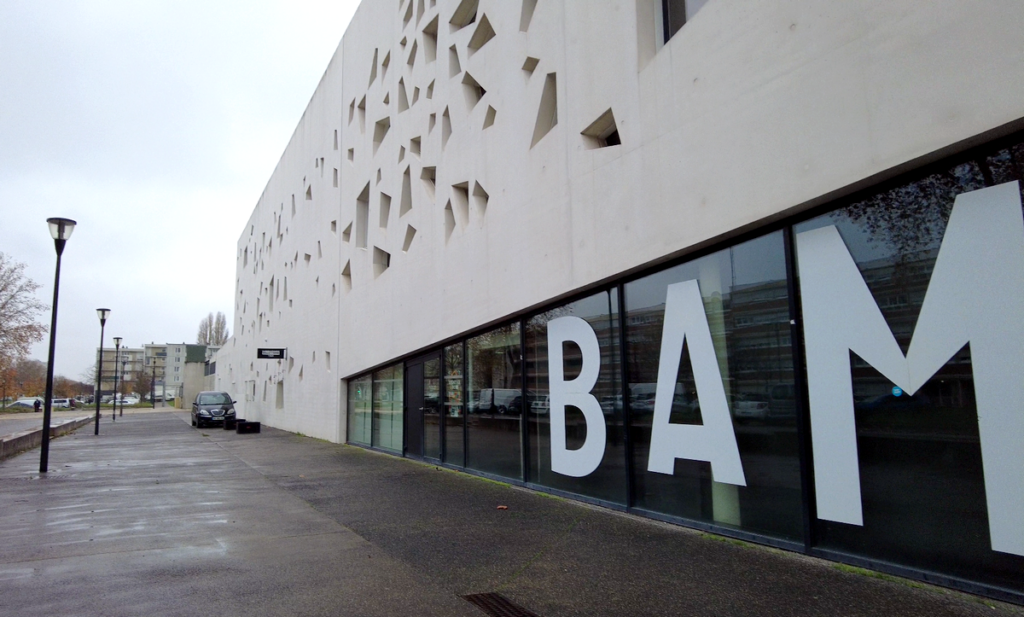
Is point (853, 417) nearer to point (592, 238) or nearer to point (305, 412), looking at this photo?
point (592, 238)

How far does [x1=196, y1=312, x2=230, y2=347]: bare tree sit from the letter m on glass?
114 metres

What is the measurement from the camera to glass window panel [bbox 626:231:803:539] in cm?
596

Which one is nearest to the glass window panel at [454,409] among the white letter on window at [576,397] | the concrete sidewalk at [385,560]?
the concrete sidewalk at [385,560]

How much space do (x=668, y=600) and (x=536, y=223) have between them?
19.6 ft

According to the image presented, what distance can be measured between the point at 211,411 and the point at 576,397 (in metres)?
27.1

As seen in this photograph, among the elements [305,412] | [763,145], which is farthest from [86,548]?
[305,412]

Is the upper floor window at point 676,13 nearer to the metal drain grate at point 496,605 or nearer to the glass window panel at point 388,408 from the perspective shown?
the metal drain grate at point 496,605

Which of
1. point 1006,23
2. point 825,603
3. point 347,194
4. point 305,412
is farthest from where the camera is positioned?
point 305,412

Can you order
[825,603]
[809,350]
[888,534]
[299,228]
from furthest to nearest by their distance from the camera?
[299,228]
[809,350]
[888,534]
[825,603]

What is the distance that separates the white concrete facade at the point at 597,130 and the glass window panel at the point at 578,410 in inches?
14.0

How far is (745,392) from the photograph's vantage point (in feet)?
20.7

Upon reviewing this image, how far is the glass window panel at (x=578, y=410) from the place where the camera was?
805 cm

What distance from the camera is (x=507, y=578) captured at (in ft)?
17.8

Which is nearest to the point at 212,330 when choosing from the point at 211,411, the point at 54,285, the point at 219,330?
the point at 219,330
